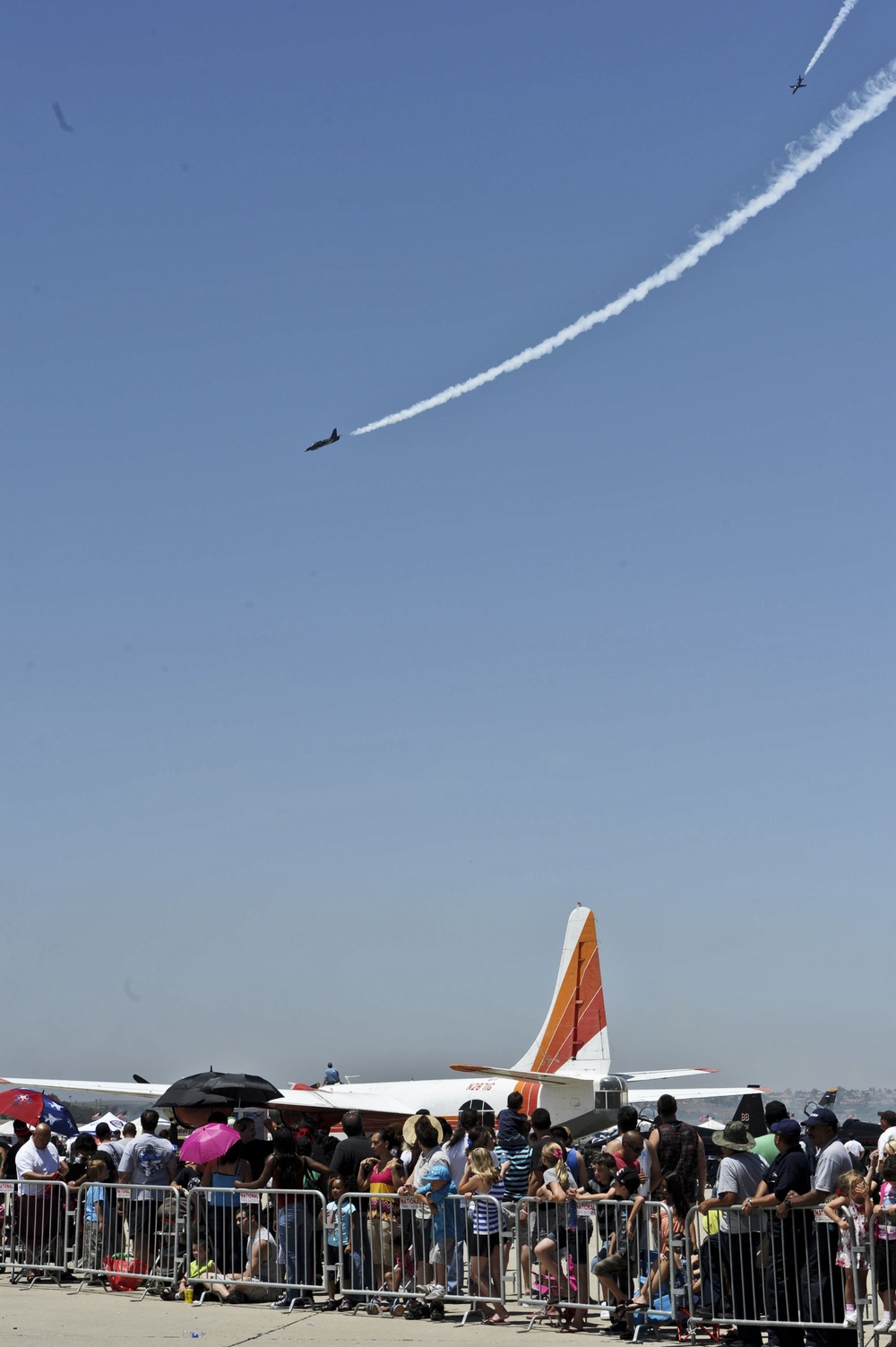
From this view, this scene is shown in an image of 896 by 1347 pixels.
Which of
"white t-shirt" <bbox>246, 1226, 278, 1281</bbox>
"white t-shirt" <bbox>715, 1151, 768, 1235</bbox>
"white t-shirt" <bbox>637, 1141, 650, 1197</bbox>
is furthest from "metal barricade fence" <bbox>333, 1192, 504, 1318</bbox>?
"white t-shirt" <bbox>715, 1151, 768, 1235</bbox>

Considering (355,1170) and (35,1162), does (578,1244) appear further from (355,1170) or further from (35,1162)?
(35,1162)

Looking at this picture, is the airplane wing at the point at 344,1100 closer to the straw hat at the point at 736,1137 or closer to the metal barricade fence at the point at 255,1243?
the metal barricade fence at the point at 255,1243

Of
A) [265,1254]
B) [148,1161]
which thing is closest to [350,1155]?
[265,1254]

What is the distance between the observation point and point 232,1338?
1027 centimetres

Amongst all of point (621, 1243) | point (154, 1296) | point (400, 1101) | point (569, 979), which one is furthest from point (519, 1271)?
point (569, 979)

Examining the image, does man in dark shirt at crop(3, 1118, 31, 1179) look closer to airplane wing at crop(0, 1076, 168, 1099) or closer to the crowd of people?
the crowd of people

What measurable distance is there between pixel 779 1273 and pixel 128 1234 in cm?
659

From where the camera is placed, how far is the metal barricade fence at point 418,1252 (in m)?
11.1

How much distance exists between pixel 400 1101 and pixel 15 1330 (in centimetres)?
2100

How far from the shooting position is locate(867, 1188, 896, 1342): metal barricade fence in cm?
934

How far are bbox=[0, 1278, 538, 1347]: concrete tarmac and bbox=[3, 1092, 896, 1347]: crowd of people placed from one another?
0.30 metres

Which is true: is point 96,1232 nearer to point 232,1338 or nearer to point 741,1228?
point 232,1338

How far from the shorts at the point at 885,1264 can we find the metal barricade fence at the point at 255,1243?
5.00m

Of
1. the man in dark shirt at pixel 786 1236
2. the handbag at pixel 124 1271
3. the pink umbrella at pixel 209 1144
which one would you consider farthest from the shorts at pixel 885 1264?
the handbag at pixel 124 1271
